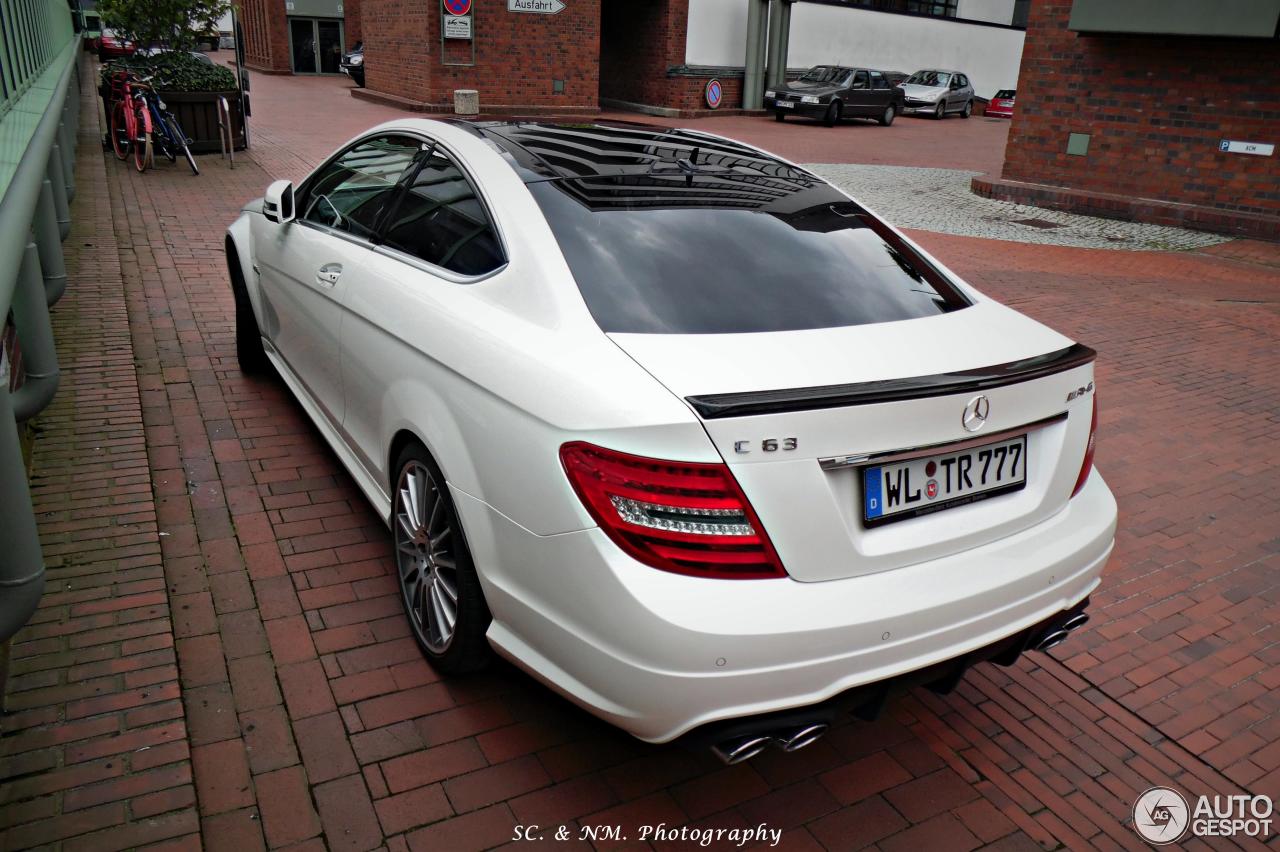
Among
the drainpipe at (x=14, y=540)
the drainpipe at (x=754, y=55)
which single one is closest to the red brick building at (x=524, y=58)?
the drainpipe at (x=754, y=55)

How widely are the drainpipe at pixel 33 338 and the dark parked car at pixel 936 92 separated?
111 ft

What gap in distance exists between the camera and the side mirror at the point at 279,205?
4.47m

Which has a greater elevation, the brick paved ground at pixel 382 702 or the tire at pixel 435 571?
the tire at pixel 435 571

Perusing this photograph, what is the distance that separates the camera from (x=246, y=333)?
5.49 meters

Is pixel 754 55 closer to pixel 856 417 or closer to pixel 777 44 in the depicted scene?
pixel 777 44

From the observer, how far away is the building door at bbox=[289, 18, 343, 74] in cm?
3809

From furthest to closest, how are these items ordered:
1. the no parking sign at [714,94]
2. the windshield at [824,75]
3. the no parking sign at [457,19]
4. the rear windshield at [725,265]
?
the windshield at [824,75], the no parking sign at [714,94], the no parking sign at [457,19], the rear windshield at [725,265]

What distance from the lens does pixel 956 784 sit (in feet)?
9.44

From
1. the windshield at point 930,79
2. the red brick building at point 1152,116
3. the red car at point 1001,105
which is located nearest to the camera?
the red brick building at point 1152,116

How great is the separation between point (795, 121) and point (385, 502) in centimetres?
2853

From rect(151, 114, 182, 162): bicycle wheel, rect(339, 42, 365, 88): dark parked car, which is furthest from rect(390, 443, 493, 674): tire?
rect(339, 42, 365, 88): dark parked car

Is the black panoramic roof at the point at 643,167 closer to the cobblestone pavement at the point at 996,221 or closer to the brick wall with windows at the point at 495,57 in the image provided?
the cobblestone pavement at the point at 996,221

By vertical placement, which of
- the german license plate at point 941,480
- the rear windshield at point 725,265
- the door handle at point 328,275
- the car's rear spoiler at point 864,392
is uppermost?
the rear windshield at point 725,265

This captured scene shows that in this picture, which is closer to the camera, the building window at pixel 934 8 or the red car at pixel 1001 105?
the red car at pixel 1001 105
